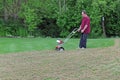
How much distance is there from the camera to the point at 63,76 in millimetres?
10148

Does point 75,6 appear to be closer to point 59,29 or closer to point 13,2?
point 59,29

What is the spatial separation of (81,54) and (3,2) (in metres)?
18.0

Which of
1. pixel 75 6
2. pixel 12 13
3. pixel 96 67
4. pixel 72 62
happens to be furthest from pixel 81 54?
pixel 12 13

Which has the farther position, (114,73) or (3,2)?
(3,2)

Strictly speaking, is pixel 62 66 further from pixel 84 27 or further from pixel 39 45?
pixel 39 45

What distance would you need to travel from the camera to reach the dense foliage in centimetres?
2928

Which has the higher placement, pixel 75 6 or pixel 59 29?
pixel 75 6

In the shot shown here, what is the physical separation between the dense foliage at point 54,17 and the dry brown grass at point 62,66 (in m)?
14.9

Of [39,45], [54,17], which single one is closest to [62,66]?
[39,45]

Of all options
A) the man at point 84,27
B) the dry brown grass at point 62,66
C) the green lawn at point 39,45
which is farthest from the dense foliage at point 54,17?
the dry brown grass at point 62,66

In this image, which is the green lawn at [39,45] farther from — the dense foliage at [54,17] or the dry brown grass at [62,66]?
the dense foliage at [54,17]

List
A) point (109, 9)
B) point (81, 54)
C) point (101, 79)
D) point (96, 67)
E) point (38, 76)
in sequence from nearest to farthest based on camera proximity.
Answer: point (101, 79) < point (38, 76) < point (96, 67) < point (81, 54) < point (109, 9)

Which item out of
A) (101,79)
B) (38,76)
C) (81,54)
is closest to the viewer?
(101,79)

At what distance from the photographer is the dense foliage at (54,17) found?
2928cm
